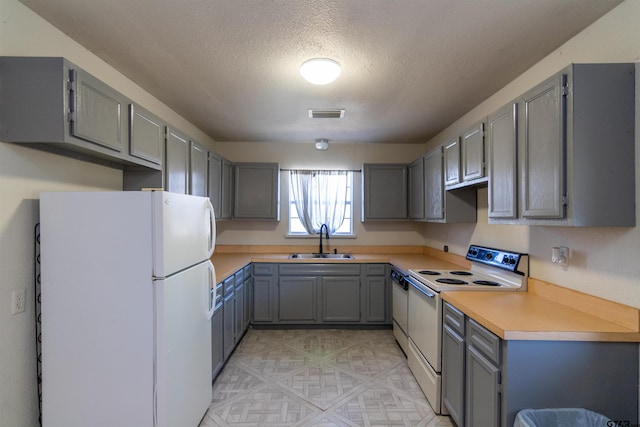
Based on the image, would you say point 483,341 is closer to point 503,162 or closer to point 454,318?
point 454,318

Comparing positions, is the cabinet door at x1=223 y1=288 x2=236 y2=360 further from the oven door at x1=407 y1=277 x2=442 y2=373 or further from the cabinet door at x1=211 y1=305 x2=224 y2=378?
the oven door at x1=407 y1=277 x2=442 y2=373

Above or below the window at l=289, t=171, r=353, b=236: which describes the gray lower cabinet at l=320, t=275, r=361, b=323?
below

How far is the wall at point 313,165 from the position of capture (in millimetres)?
4281

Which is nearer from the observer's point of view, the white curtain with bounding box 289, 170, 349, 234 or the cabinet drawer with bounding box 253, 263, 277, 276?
the cabinet drawer with bounding box 253, 263, 277, 276

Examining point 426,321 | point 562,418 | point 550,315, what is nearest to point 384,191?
point 426,321

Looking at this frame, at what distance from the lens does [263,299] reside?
12.2ft

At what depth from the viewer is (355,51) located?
75.4 inches

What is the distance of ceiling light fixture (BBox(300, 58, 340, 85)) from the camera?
1963 millimetres

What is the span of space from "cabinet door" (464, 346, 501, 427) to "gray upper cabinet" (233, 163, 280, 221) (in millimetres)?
2877

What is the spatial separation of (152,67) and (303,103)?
1248 mm

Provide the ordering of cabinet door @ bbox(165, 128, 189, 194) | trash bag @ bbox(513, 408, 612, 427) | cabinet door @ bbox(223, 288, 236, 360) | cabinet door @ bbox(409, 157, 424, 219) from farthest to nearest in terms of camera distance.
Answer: cabinet door @ bbox(409, 157, 424, 219) < cabinet door @ bbox(223, 288, 236, 360) < cabinet door @ bbox(165, 128, 189, 194) < trash bag @ bbox(513, 408, 612, 427)

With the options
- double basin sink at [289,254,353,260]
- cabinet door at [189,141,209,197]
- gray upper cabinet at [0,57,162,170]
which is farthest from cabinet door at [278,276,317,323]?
gray upper cabinet at [0,57,162,170]

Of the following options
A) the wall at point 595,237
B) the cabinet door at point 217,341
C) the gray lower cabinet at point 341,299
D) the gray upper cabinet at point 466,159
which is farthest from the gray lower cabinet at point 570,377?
the gray lower cabinet at point 341,299

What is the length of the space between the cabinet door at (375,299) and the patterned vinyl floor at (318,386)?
0.94 ft
